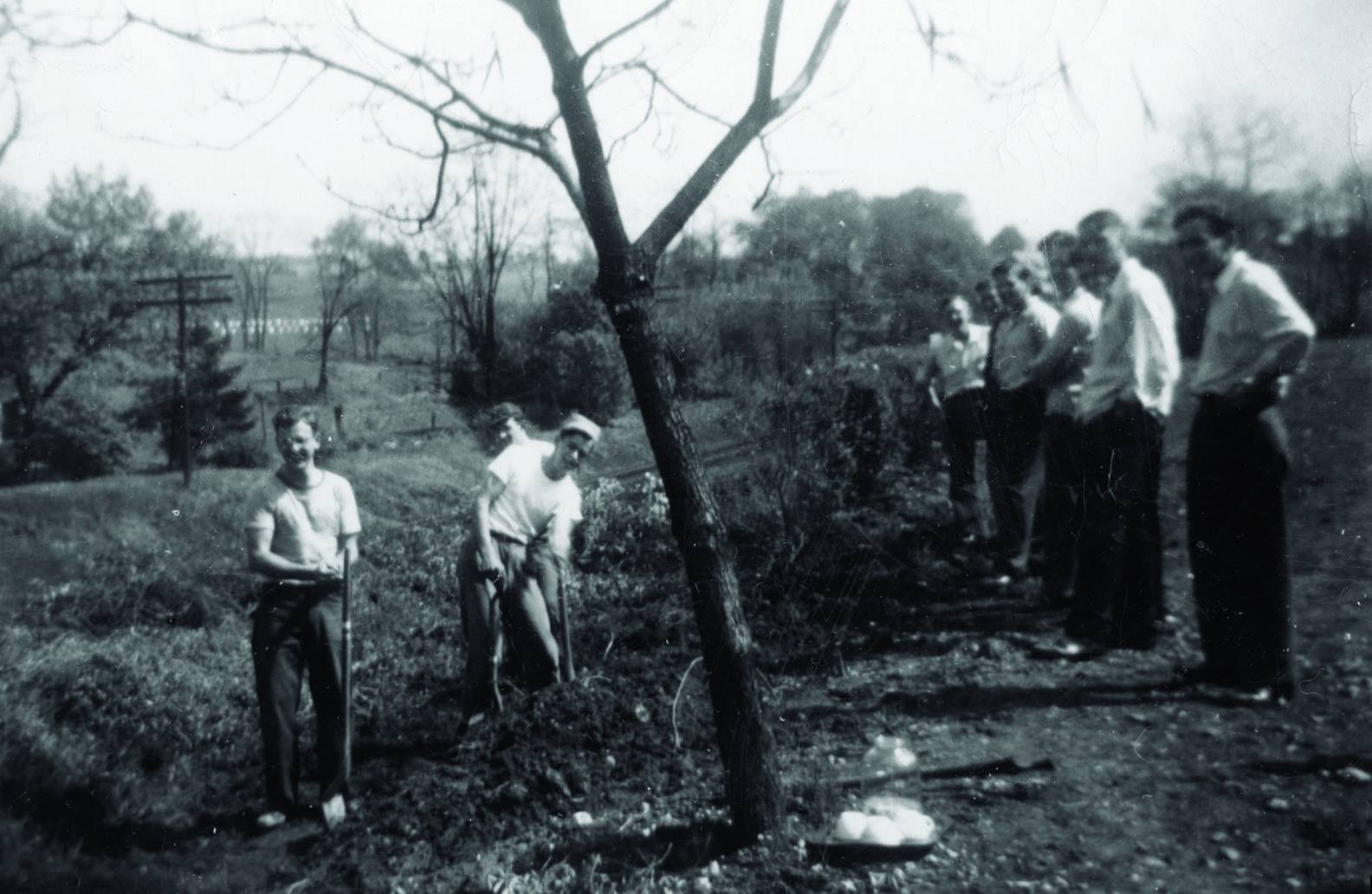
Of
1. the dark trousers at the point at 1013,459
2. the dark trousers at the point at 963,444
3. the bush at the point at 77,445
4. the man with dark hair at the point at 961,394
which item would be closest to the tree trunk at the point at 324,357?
the bush at the point at 77,445

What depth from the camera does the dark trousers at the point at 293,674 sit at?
14.4 ft

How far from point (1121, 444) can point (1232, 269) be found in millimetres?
1119

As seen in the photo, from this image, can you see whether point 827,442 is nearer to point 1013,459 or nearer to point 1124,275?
point 1013,459

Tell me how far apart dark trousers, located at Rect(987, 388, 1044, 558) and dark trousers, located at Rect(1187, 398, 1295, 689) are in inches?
86.2

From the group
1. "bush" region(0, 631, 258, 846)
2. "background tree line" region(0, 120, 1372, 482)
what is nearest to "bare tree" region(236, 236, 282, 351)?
"background tree line" region(0, 120, 1372, 482)

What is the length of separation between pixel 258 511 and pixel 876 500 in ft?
14.7

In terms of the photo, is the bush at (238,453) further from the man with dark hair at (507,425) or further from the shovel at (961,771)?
the shovel at (961,771)

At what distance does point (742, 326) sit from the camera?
8.28m

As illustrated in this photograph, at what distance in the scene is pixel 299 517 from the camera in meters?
4.43

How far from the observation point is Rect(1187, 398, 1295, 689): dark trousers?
3369 mm

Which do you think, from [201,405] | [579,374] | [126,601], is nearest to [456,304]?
[579,374]

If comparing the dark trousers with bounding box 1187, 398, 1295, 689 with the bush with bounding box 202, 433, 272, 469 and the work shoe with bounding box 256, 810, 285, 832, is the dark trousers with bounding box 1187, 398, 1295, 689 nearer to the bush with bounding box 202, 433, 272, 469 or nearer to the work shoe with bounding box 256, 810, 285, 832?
the work shoe with bounding box 256, 810, 285, 832

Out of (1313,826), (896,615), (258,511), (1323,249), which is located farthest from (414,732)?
(1323,249)

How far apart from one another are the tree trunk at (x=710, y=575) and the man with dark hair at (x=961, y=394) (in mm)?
3477
